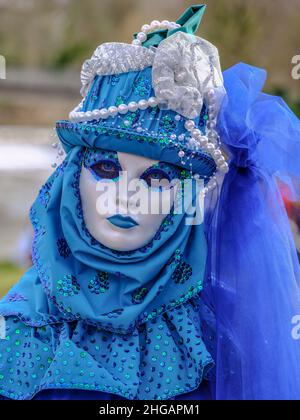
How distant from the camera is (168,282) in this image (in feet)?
5.32

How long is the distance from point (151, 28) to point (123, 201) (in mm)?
388

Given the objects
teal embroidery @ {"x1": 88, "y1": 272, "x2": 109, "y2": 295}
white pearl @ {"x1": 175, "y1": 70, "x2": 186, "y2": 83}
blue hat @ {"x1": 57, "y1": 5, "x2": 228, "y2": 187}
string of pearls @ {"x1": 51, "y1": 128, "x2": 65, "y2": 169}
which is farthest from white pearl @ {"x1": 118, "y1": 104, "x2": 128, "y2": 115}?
teal embroidery @ {"x1": 88, "y1": 272, "x2": 109, "y2": 295}

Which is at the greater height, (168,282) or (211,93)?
(211,93)

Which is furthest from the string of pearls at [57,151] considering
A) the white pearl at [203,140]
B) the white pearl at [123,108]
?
the white pearl at [203,140]

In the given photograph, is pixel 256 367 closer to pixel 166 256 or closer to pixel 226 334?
pixel 226 334

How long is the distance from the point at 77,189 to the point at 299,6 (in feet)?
20.2

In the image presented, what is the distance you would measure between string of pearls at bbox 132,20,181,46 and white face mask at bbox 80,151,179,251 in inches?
10.1

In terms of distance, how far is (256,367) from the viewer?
155 centimetres

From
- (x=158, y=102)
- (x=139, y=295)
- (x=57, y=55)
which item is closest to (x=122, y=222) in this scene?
(x=139, y=295)

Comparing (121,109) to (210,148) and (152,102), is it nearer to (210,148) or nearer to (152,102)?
(152,102)

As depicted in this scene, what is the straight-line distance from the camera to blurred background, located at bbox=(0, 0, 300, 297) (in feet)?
21.9

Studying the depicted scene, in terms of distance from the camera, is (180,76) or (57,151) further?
(57,151)

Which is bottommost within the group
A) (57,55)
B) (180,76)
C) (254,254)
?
(57,55)

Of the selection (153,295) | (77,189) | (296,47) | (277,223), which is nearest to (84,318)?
(153,295)
